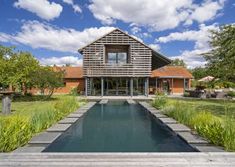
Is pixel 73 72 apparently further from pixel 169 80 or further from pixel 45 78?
pixel 45 78

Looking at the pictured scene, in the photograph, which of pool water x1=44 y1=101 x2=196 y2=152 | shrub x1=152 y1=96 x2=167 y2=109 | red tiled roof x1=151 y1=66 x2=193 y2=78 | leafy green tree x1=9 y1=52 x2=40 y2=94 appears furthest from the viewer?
red tiled roof x1=151 y1=66 x2=193 y2=78

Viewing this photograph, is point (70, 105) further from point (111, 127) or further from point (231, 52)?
point (231, 52)

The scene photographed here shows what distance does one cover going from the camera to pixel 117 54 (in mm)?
32781

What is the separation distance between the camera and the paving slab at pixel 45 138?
26.3 feet

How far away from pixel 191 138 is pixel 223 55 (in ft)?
54.8

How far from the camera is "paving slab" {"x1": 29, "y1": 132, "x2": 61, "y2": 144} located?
8.02 meters

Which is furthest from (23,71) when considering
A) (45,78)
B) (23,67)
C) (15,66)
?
(45,78)

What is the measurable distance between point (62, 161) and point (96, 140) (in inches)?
139

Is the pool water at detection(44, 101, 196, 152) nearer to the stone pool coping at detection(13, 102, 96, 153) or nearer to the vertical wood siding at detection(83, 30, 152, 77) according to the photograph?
the stone pool coping at detection(13, 102, 96, 153)

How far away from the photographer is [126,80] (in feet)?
108

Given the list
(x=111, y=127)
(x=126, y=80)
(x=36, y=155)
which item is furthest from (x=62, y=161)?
(x=126, y=80)

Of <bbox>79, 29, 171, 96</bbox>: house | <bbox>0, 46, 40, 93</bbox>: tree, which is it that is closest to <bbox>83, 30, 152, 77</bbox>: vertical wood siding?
<bbox>79, 29, 171, 96</bbox>: house

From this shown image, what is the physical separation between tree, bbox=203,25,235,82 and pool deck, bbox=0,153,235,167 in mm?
14539

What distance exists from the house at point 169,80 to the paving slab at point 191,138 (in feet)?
90.7
